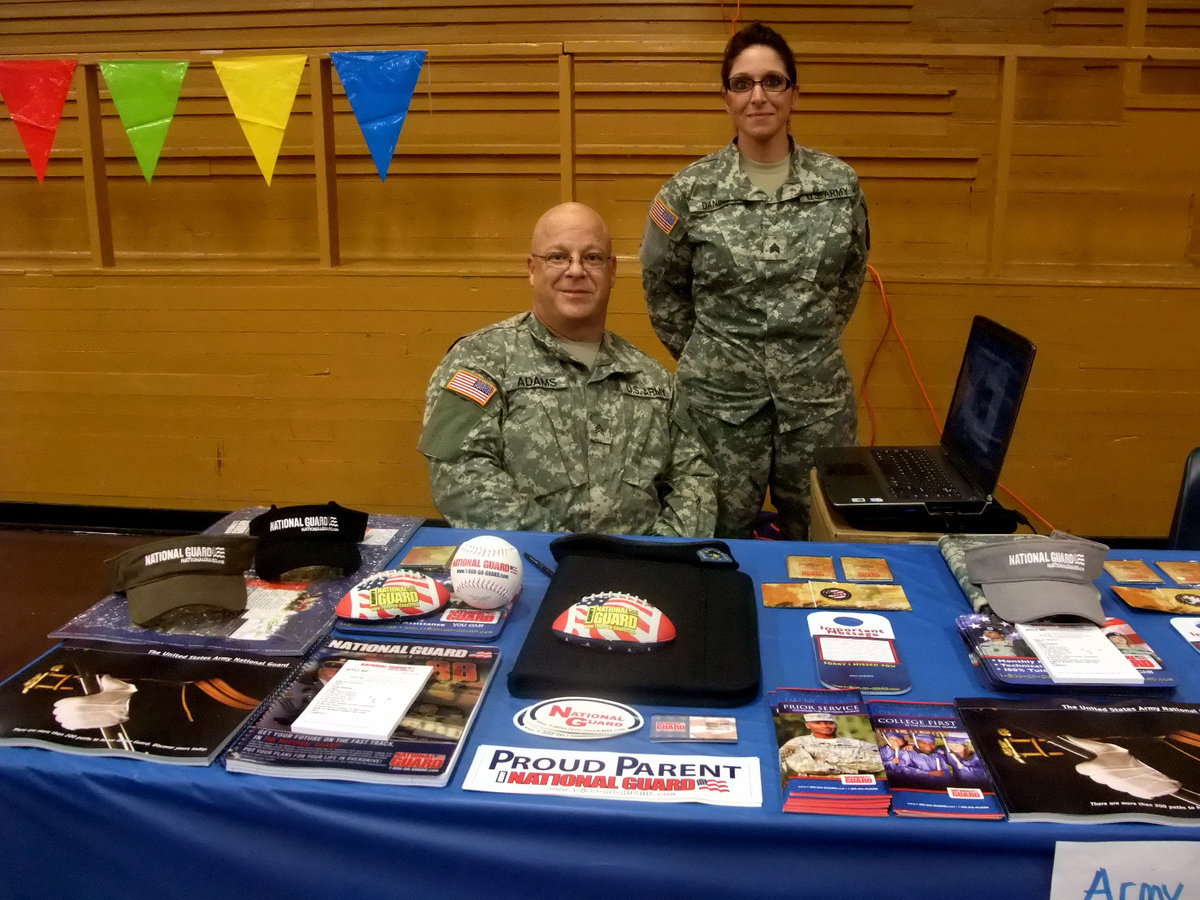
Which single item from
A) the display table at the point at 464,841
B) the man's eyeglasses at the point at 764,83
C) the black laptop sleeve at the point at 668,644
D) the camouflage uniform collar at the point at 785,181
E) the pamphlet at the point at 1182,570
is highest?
the man's eyeglasses at the point at 764,83

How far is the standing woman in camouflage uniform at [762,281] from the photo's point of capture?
97.7 inches

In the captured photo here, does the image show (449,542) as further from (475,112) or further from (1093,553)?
(475,112)

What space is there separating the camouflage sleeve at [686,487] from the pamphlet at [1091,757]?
34.8 inches

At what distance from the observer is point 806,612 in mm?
Result: 1439

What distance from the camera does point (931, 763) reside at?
105cm

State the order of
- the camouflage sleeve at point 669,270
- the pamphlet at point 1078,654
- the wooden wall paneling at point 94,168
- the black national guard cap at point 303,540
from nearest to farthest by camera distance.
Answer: the pamphlet at point 1078,654, the black national guard cap at point 303,540, the camouflage sleeve at point 669,270, the wooden wall paneling at point 94,168

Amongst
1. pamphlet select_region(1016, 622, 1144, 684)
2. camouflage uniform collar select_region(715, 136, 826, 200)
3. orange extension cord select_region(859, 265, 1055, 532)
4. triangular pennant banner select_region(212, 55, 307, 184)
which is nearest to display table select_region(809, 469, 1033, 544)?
pamphlet select_region(1016, 622, 1144, 684)

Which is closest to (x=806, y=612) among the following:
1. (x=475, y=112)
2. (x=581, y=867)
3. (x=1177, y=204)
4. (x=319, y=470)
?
(x=581, y=867)

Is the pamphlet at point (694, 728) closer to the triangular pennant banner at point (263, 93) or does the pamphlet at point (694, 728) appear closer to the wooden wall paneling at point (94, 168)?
the triangular pennant banner at point (263, 93)

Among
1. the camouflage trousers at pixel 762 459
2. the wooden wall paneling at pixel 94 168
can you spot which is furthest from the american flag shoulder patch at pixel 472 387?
the wooden wall paneling at pixel 94 168

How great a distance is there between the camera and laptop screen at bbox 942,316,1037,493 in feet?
5.86

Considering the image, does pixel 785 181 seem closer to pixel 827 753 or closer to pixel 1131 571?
pixel 1131 571

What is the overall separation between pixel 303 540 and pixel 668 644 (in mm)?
631

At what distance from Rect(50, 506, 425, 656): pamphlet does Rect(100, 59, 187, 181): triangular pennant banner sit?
242 centimetres
